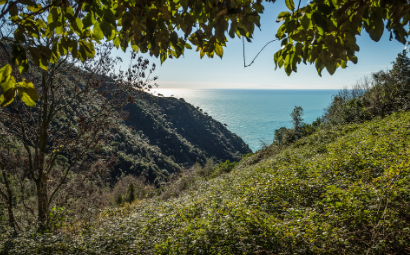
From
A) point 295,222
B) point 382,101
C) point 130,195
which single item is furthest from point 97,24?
point 130,195

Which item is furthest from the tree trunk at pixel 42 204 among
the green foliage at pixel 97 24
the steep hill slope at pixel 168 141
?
the steep hill slope at pixel 168 141

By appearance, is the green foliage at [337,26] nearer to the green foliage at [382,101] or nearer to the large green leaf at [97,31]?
the large green leaf at [97,31]

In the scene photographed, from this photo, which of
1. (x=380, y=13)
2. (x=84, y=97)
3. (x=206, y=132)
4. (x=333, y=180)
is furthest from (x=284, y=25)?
(x=206, y=132)

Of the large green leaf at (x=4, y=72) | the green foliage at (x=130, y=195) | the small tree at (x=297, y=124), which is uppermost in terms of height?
the large green leaf at (x=4, y=72)

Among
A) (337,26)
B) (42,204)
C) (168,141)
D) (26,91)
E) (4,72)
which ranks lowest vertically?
(168,141)

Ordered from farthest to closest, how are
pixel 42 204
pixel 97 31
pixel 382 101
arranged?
pixel 382 101 < pixel 42 204 < pixel 97 31

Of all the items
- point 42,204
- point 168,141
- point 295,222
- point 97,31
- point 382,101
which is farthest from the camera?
point 168,141

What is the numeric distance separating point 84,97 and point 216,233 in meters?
5.70

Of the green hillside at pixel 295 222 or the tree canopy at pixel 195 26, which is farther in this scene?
the green hillside at pixel 295 222

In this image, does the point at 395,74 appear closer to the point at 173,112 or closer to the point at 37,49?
the point at 37,49

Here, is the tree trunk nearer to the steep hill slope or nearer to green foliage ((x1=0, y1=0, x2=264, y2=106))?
green foliage ((x1=0, y1=0, x2=264, y2=106))

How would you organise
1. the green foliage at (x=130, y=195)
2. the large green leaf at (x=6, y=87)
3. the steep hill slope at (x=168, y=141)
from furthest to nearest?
the steep hill slope at (x=168, y=141) → the green foliage at (x=130, y=195) → the large green leaf at (x=6, y=87)

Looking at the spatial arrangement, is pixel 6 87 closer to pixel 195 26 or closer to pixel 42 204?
pixel 195 26

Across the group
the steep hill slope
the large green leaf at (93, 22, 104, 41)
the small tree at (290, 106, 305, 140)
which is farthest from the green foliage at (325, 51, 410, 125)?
the steep hill slope
